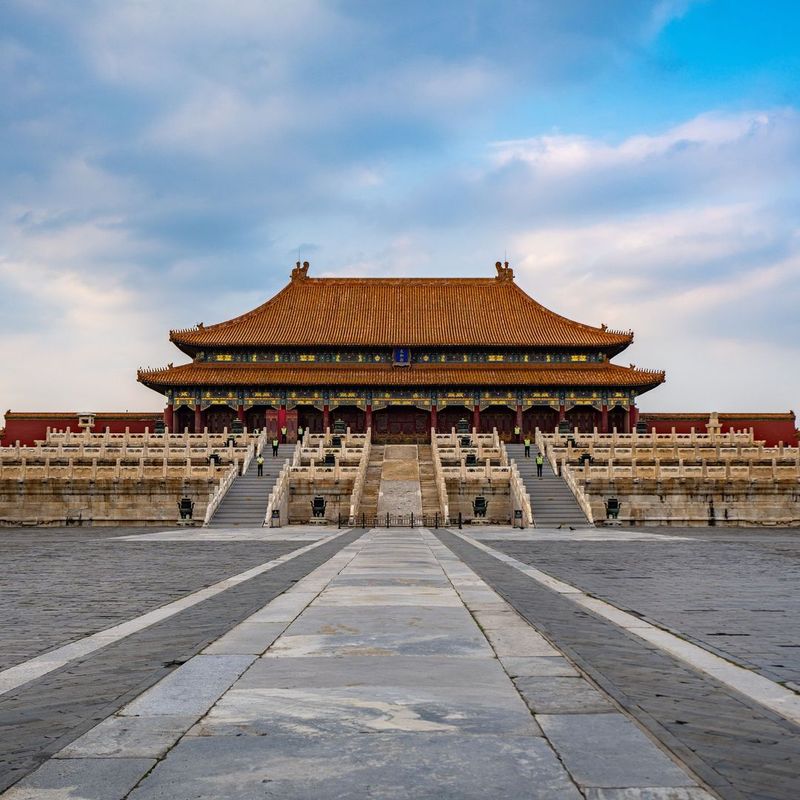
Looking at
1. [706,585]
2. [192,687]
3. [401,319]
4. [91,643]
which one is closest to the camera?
[192,687]

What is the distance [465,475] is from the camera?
106 ft

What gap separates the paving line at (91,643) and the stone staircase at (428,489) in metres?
20.4

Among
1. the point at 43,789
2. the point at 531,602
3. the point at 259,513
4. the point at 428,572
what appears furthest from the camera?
the point at 259,513

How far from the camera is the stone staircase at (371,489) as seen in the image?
3130cm

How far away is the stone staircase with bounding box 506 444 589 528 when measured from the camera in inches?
1177

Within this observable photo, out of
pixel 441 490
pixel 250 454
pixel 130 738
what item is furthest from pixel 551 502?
pixel 130 738

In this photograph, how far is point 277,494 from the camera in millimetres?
30359

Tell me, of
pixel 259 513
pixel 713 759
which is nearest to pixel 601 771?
pixel 713 759

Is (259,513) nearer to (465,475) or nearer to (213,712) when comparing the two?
(465,475)

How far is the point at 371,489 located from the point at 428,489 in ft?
7.99

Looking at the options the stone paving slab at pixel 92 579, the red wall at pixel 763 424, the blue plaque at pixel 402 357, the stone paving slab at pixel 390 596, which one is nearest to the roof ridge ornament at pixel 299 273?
the blue plaque at pixel 402 357

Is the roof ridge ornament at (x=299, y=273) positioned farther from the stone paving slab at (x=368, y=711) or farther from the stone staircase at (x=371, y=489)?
the stone paving slab at (x=368, y=711)

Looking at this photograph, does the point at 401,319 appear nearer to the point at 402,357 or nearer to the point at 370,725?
the point at 402,357

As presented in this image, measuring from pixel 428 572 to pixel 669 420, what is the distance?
5346 cm
